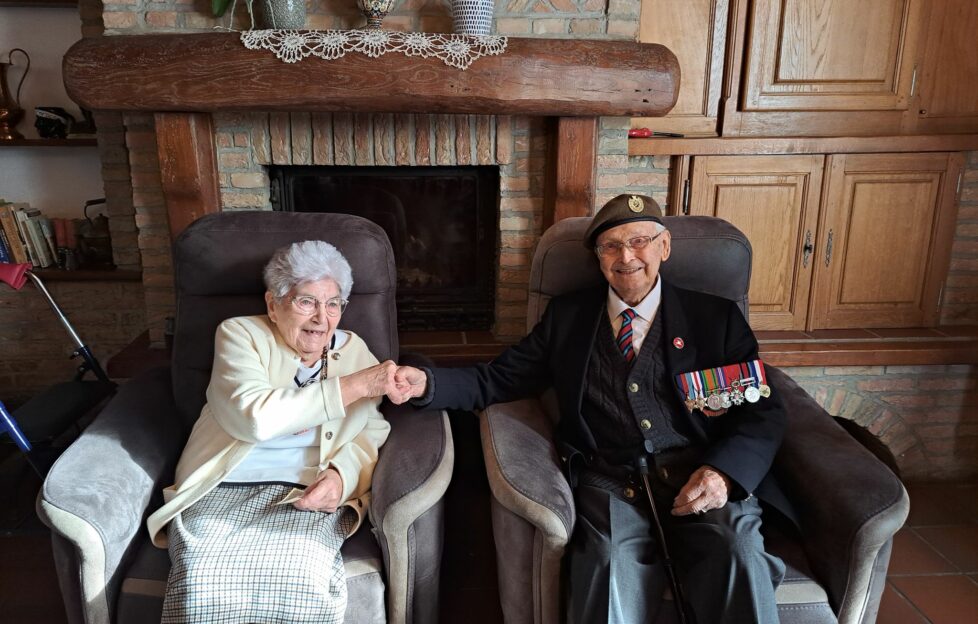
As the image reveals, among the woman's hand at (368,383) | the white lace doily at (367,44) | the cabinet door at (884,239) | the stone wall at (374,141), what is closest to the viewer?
the woman's hand at (368,383)

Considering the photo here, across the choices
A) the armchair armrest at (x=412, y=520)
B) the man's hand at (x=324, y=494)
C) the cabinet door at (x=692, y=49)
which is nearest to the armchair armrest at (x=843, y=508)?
the armchair armrest at (x=412, y=520)

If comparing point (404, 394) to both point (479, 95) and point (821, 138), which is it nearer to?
point (479, 95)

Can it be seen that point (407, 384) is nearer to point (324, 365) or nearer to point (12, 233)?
point (324, 365)

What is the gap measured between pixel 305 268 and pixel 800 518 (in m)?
1.34

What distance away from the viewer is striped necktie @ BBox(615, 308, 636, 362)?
1.85 m

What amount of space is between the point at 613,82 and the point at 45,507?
2.00 meters

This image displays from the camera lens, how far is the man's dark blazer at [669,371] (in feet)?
5.65

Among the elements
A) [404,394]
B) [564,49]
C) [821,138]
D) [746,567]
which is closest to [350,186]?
[564,49]

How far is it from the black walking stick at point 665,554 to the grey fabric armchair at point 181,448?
18.5 inches

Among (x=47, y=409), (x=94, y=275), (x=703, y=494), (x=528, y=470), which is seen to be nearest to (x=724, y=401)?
(x=703, y=494)

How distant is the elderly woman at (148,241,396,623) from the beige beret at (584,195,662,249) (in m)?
0.65

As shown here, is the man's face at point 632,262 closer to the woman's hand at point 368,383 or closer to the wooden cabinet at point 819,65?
the woman's hand at point 368,383

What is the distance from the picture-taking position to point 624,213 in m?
1.82

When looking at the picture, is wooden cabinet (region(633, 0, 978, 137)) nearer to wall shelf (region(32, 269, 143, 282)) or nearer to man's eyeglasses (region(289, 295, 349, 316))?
man's eyeglasses (region(289, 295, 349, 316))
